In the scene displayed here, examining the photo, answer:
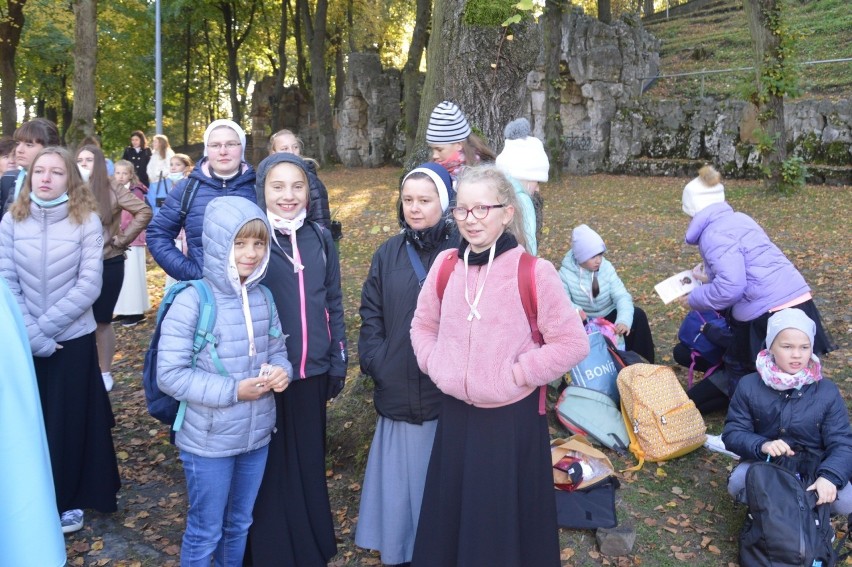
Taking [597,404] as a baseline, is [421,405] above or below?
above

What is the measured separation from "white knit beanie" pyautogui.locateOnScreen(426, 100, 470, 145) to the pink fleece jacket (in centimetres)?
126

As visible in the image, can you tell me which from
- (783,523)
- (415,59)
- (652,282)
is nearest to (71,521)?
(783,523)

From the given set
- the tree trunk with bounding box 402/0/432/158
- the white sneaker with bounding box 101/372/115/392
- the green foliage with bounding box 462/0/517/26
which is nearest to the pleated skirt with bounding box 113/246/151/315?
the white sneaker with bounding box 101/372/115/392

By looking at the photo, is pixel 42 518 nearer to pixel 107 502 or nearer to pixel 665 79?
pixel 107 502

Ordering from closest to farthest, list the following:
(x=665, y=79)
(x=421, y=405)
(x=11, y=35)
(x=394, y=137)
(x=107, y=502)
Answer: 1. (x=421, y=405)
2. (x=107, y=502)
3. (x=11, y=35)
4. (x=665, y=79)
5. (x=394, y=137)

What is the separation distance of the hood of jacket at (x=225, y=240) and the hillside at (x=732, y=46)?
20.7m

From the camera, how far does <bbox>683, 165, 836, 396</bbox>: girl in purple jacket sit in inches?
190

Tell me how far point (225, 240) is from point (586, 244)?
309 cm

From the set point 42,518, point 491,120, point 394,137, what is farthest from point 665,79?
point 42,518

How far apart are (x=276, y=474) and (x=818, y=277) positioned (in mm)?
8042

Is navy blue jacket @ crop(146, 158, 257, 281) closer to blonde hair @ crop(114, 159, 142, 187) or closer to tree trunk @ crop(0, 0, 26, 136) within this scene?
blonde hair @ crop(114, 159, 142, 187)

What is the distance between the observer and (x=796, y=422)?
3.95 metres

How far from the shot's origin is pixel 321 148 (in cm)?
2856

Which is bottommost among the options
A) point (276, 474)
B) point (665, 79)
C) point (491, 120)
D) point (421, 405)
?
point (276, 474)
